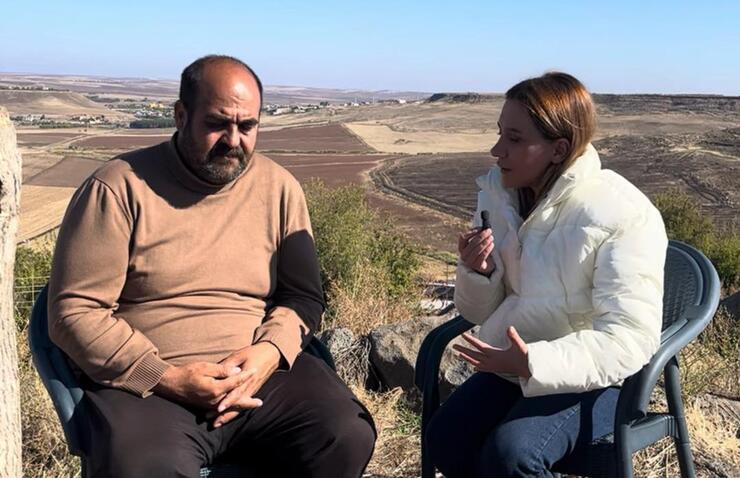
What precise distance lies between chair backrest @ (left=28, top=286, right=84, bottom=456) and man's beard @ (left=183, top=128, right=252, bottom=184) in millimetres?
547

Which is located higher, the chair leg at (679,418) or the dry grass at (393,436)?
the chair leg at (679,418)

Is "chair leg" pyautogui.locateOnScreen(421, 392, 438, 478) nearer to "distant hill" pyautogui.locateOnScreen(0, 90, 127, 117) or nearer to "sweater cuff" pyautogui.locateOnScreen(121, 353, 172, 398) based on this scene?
"sweater cuff" pyautogui.locateOnScreen(121, 353, 172, 398)

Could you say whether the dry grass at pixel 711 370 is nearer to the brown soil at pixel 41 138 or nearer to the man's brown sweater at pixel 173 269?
the man's brown sweater at pixel 173 269

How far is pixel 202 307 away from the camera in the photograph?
2.23m

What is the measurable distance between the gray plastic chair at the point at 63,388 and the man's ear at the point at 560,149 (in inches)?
45.7

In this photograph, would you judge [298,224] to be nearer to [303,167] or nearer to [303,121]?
[303,167]

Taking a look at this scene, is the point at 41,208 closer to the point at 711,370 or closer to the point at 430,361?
the point at 711,370

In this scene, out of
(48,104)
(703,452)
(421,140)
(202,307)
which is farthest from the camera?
(48,104)

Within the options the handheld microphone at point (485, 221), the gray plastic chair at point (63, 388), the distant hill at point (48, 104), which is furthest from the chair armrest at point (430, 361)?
the distant hill at point (48, 104)

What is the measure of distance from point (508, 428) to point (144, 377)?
3.11ft

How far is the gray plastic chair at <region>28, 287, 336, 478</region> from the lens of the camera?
191cm

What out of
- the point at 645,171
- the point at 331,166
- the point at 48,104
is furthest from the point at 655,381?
the point at 48,104

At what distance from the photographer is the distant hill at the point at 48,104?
Result: 108 m

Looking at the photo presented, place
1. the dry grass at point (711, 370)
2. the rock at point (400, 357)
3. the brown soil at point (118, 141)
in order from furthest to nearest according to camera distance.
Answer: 1. the brown soil at point (118, 141)
2. the rock at point (400, 357)
3. the dry grass at point (711, 370)
